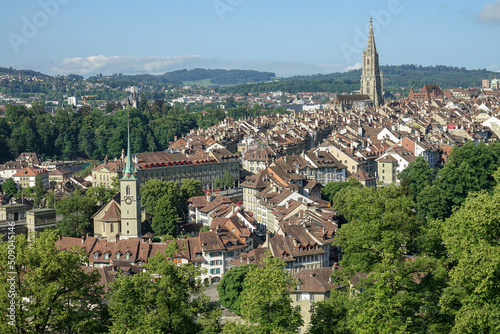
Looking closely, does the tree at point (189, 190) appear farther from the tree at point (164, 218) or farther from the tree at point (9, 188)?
the tree at point (9, 188)

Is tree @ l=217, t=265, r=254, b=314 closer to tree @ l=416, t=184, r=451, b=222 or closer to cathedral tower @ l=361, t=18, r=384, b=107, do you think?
tree @ l=416, t=184, r=451, b=222

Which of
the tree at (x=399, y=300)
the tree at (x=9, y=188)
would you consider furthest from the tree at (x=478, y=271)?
the tree at (x=9, y=188)

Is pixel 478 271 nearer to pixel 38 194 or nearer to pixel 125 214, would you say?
pixel 125 214

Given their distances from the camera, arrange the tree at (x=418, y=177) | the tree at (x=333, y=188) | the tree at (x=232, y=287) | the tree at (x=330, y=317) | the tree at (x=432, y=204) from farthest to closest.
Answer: the tree at (x=418, y=177) < the tree at (x=333, y=188) < the tree at (x=432, y=204) < the tree at (x=232, y=287) < the tree at (x=330, y=317)

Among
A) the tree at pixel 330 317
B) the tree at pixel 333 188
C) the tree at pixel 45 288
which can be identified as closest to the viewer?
the tree at pixel 45 288

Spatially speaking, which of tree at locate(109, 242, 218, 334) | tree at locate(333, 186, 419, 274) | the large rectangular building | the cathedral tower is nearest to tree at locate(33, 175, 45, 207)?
the large rectangular building

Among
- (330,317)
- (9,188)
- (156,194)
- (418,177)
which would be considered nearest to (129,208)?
(156,194)

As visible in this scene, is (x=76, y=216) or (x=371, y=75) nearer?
(x=76, y=216)
